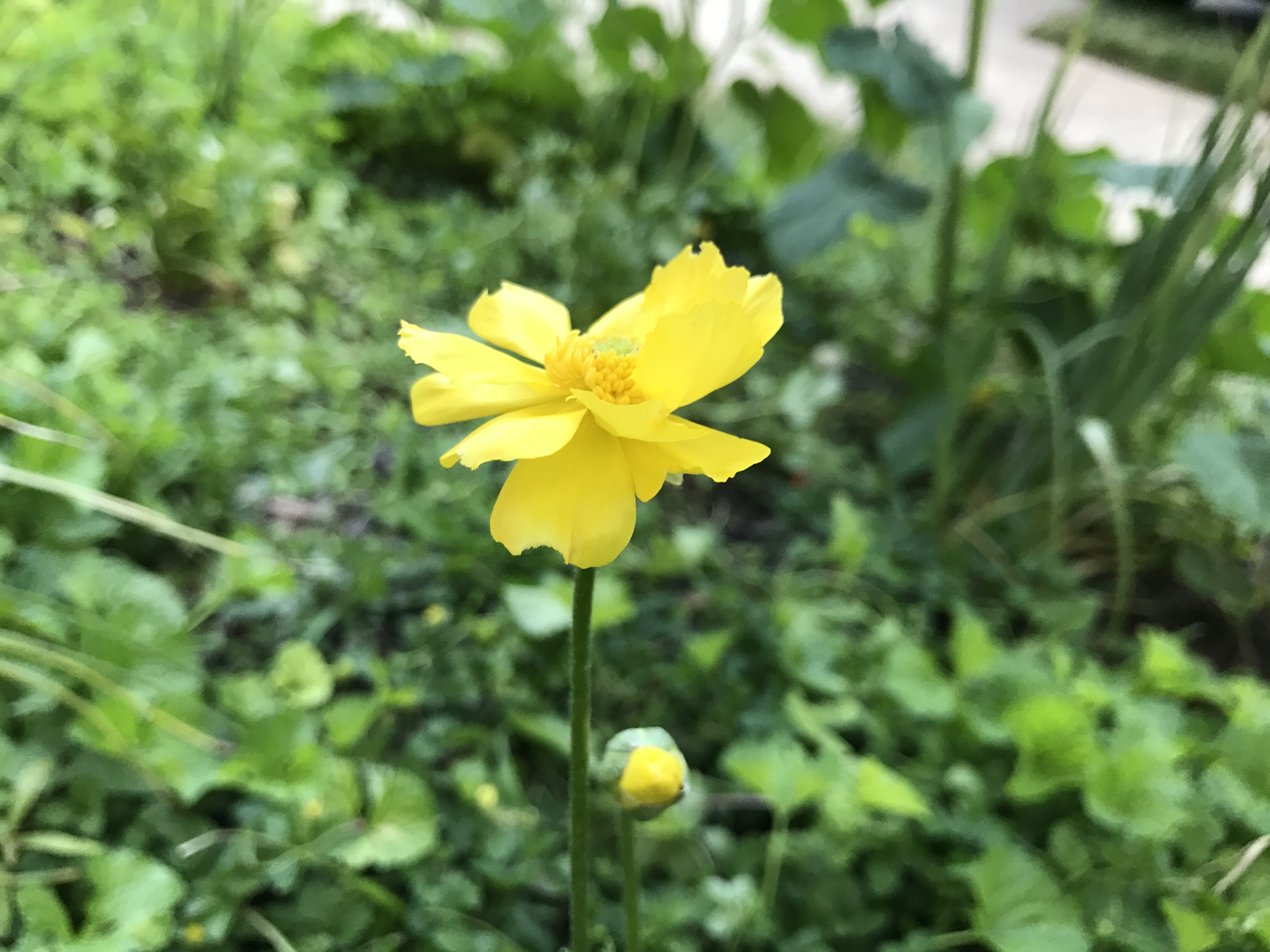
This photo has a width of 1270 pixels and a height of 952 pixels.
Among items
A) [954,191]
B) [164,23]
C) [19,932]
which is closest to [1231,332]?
[954,191]

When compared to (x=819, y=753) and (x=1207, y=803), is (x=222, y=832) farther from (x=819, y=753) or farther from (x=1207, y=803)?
(x=1207, y=803)

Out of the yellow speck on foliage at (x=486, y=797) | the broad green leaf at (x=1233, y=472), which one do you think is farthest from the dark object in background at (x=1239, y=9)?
the yellow speck on foliage at (x=486, y=797)

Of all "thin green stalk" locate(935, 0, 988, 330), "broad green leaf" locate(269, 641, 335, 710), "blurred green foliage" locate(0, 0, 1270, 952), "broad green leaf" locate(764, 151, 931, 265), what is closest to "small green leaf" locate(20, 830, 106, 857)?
"blurred green foliage" locate(0, 0, 1270, 952)

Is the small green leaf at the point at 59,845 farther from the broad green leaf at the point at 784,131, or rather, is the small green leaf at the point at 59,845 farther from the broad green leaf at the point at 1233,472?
the broad green leaf at the point at 784,131

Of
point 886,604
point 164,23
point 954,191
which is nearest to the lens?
point 886,604

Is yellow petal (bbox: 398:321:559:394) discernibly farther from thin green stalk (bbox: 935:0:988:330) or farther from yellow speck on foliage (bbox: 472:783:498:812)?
thin green stalk (bbox: 935:0:988:330)

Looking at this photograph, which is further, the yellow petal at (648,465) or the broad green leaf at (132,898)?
the broad green leaf at (132,898)
